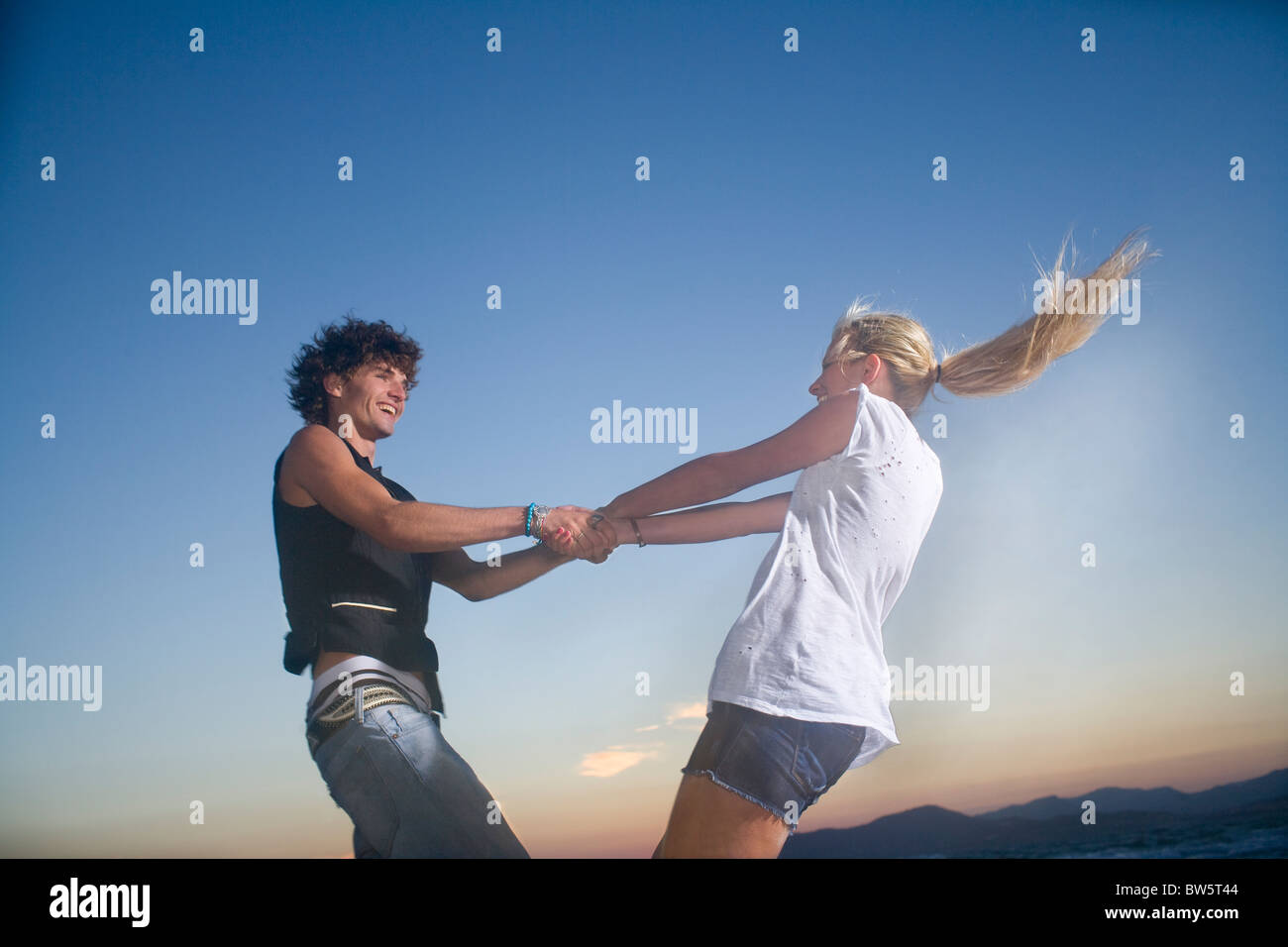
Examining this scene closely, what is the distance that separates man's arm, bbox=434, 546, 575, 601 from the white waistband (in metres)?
0.54

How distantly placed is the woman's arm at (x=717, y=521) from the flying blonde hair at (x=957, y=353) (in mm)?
614

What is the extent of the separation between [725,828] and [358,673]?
0.94 m

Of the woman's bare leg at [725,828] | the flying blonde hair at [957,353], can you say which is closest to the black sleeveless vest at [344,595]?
the woman's bare leg at [725,828]

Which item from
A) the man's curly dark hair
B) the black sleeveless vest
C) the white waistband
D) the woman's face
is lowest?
the white waistband

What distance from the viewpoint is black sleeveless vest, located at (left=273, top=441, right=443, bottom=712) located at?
2.04 m

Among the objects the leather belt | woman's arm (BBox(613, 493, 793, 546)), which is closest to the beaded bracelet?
woman's arm (BBox(613, 493, 793, 546))

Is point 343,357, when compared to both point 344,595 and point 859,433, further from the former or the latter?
point 859,433

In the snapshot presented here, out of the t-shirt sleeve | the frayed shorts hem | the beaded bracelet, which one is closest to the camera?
the frayed shorts hem

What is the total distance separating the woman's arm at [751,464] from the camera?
191cm

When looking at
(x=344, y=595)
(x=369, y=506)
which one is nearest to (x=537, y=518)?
(x=369, y=506)

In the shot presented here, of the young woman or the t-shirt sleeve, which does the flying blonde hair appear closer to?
the young woman
